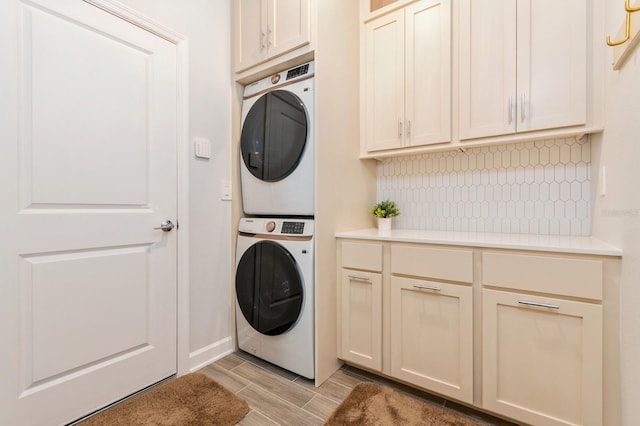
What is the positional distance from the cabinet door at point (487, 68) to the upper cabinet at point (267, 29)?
92 cm

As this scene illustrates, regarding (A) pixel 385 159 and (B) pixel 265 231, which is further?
(A) pixel 385 159

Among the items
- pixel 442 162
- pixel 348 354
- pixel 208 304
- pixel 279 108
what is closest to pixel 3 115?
pixel 279 108

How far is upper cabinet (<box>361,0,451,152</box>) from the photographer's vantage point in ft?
5.68

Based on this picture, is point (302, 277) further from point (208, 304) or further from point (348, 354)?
point (208, 304)

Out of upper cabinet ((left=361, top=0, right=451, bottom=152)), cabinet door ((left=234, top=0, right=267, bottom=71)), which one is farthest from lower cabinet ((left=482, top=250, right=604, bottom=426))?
cabinet door ((left=234, top=0, right=267, bottom=71))

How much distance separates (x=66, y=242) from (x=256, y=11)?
1788mm

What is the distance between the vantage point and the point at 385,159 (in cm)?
225

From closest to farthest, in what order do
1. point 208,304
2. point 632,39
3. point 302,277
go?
point 632,39 → point 302,277 → point 208,304

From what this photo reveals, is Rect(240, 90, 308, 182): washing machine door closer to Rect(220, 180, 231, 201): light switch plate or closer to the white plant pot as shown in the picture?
Rect(220, 180, 231, 201): light switch plate

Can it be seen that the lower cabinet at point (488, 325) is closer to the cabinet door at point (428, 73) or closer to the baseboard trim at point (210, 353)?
the cabinet door at point (428, 73)

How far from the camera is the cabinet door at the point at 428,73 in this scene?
1717mm

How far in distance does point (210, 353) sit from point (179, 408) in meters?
0.50

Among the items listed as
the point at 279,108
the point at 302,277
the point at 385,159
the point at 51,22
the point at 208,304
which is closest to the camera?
the point at 51,22

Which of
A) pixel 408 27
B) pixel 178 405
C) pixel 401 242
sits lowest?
pixel 178 405
